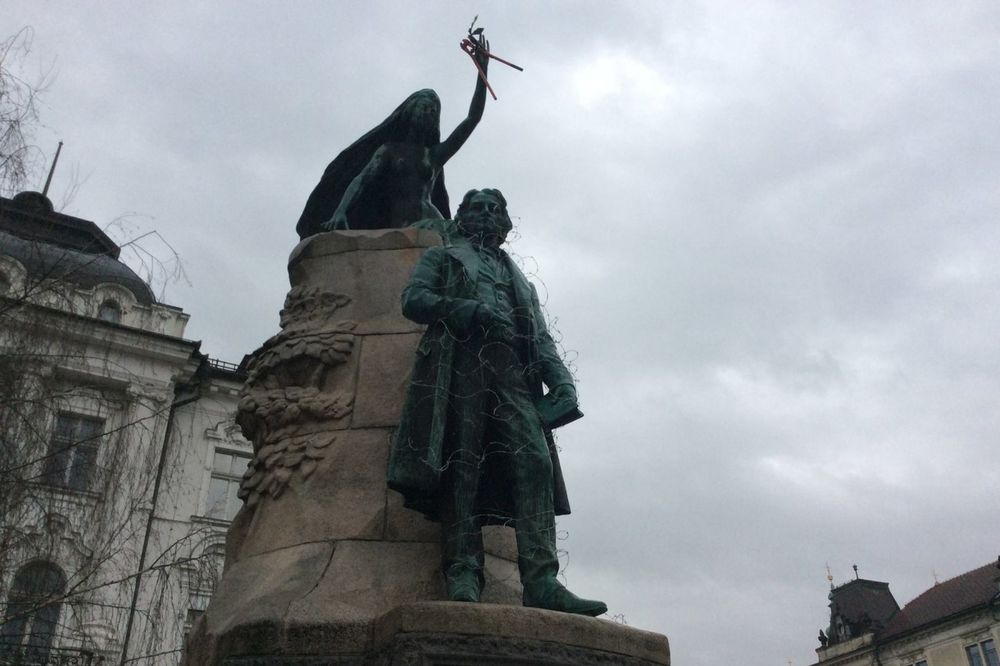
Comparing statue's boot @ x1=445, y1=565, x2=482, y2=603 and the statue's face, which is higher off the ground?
the statue's face

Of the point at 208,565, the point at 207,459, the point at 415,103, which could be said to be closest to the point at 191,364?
the point at 207,459

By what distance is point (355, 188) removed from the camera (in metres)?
7.15

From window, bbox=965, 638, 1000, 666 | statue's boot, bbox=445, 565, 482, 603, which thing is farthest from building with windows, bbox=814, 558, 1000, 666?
statue's boot, bbox=445, 565, 482, 603

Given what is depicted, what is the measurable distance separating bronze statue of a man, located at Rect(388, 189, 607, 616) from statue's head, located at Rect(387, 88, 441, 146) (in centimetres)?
249

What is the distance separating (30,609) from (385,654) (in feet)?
13.8

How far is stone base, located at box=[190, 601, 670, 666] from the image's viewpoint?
11.8ft

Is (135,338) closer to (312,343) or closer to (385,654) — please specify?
(312,343)

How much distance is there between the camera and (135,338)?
2227 cm

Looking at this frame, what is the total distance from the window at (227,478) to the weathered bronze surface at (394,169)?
19.0 m

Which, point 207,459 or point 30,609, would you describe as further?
point 207,459

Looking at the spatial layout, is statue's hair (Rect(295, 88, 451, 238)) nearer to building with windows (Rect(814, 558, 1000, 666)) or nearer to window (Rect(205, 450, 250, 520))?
window (Rect(205, 450, 250, 520))

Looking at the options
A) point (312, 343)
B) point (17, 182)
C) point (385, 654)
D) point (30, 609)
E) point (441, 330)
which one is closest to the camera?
point (385, 654)

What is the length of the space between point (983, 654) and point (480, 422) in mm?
52996

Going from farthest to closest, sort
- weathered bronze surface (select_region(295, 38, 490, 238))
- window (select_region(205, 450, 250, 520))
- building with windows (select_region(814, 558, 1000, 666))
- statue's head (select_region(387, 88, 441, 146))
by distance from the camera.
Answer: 1. building with windows (select_region(814, 558, 1000, 666))
2. window (select_region(205, 450, 250, 520))
3. statue's head (select_region(387, 88, 441, 146))
4. weathered bronze surface (select_region(295, 38, 490, 238))
